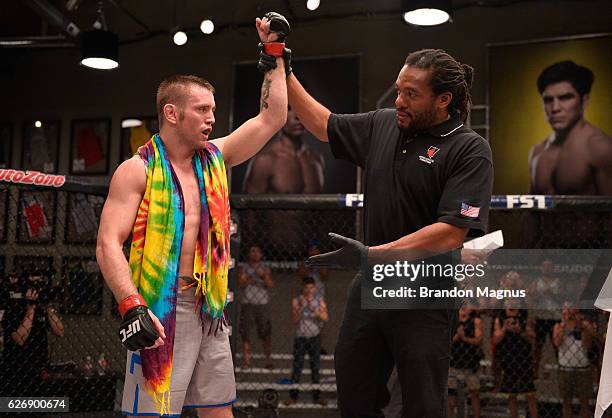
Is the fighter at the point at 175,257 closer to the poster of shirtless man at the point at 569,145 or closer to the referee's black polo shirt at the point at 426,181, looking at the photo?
the referee's black polo shirt at the point at 426,181

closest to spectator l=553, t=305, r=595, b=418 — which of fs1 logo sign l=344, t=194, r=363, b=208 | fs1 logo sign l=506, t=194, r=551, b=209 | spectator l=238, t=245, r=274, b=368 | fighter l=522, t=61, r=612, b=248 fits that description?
fs1 logo sign l=506, t=194, r=551, b=209

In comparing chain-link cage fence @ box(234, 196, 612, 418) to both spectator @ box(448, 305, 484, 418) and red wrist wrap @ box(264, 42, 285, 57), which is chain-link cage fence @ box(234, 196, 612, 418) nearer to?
spectator @ box(448, 305, 484, 418)

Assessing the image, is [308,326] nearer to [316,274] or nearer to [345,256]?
[316,274]

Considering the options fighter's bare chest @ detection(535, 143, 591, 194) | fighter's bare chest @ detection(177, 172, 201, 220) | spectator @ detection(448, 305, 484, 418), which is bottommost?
spectator @ detection(448, 305, 484, 418)

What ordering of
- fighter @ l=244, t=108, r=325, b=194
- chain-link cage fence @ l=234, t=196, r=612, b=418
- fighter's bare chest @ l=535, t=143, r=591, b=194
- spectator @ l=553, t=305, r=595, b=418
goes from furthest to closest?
fighter @ l=244, t=108, r=325, b=194
fighter's bare chest @ l=535, t=143, r=591, b=194
spectator @ l=553, t=305, r=595, b=418
chain-link cage fence @ l=234, t=196, r=612, b=418

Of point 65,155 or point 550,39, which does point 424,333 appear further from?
point 65,155

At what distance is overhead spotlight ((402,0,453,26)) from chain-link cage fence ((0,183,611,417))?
197 cm

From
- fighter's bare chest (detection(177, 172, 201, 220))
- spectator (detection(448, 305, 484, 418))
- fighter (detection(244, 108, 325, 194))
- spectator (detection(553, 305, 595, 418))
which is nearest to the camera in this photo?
fighter's bare chest (detection(177, 172, 201, 220))

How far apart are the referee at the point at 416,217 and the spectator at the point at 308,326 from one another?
3454mm

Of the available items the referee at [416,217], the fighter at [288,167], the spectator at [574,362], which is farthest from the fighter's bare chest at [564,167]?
the referee at [416,217]

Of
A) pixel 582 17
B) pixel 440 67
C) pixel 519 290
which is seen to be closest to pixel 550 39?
pixel 582 17

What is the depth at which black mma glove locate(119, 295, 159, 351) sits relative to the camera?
89.4 inches

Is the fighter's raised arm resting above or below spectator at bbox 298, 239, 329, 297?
above

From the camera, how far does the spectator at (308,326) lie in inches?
234
